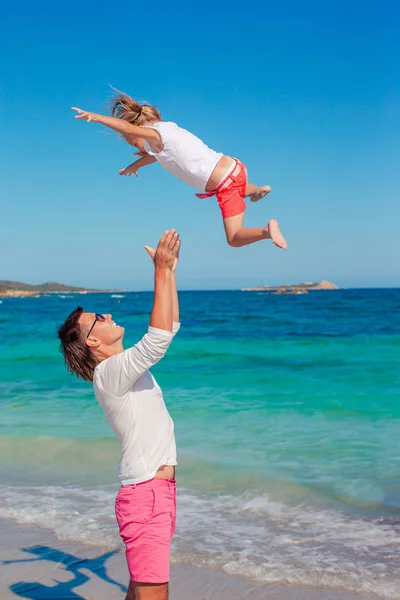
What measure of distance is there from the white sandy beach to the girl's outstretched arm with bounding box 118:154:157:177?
9.56ft

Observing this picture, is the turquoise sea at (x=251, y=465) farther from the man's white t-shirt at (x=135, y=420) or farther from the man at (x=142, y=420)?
the man's white t-shirt at (x=135, y=420)

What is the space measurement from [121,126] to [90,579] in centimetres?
318

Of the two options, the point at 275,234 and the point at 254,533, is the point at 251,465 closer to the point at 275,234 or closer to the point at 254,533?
the point at 254,533

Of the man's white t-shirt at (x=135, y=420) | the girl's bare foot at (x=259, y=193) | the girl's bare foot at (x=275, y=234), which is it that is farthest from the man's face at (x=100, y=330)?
the girl's bare foot at (x=259, y=193)

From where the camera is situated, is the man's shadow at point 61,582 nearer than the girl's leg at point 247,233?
No

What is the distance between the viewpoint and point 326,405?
1173 cm

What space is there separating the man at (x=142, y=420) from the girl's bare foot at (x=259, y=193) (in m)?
1.62

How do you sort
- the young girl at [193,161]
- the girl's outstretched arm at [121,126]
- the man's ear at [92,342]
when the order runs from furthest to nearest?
the young girl at [193,161] → the girl's outstretched arm at [121,126] → the man's ear at [92,342]

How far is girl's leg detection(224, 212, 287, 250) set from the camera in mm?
3785

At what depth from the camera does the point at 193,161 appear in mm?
4137

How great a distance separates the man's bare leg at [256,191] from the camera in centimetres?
452

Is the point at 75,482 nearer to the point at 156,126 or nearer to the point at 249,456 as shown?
the point at 249,456

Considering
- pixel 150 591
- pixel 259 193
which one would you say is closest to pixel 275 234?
pixel 259 193

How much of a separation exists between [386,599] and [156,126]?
348 cm
